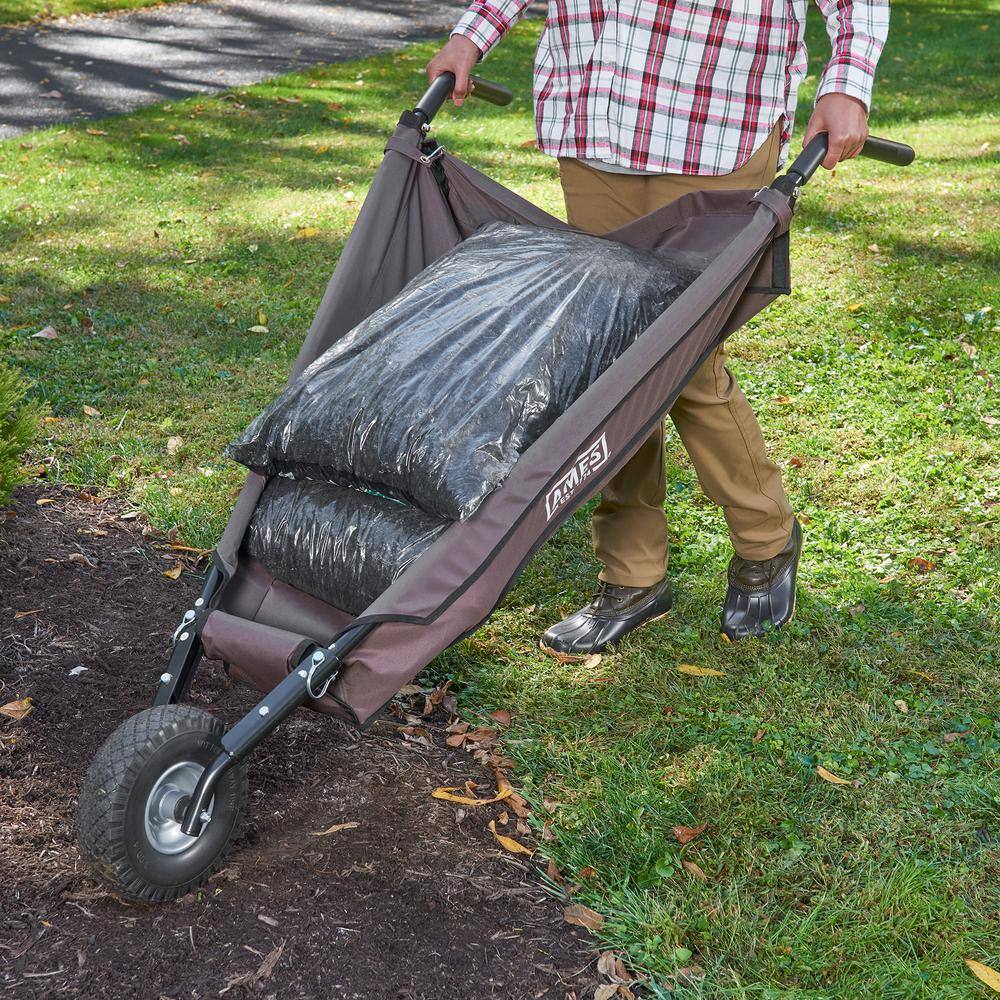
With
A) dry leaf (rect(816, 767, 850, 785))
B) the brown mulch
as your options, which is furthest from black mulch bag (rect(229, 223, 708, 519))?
dry leaf (rect(816, 767, 850, 785))

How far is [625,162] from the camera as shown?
311 centimetres

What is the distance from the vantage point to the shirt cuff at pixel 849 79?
8.99 ft

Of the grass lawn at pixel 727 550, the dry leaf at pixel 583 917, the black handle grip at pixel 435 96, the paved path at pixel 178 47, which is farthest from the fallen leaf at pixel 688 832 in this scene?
the paved path at pixel 178 47

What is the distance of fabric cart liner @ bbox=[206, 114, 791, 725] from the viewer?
7.58ft

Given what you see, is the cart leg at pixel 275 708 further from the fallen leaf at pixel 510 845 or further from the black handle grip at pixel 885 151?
the black handle grip at pixel 885 151

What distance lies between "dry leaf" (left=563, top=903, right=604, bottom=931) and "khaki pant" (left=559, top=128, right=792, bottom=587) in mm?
1218

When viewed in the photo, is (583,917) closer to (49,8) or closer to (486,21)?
(486,21)

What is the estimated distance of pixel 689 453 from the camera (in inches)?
129

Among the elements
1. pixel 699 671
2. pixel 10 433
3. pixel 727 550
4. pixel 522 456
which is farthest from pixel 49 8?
pixel 522 456

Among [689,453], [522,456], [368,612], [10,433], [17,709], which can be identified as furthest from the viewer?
[10,433]

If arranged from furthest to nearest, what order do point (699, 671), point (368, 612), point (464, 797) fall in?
point (699, 671), point (464, 797), point (368, 612)

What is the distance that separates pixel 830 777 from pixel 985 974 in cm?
66

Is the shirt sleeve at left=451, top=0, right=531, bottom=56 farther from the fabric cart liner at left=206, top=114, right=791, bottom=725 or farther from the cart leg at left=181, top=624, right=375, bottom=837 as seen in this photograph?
the cart leg at left=181, top=624, right=375, bottom=837

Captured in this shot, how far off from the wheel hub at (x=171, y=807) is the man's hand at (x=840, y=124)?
6.40 feet
